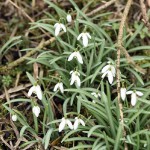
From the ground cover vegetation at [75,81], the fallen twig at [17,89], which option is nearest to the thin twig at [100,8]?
the ground cover vegetation at [75,81]

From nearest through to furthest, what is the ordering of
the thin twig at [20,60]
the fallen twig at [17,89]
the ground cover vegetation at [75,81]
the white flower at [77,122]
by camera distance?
1. the white flower at [77,122]
2. the ground cover vegetation at [75,81]
3. the fallen twig at [17,89]
4. the thin twig at [20,60]

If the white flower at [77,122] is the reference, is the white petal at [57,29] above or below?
Answer: above

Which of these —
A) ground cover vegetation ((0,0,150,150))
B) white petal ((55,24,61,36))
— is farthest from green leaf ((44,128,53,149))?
white petal ((55,24,61,36))

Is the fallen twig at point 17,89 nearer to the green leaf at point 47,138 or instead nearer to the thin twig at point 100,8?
the green leaf at point 47,138

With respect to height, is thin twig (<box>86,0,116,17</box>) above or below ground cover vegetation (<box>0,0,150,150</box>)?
above

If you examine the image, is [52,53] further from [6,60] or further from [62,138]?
[62,138]

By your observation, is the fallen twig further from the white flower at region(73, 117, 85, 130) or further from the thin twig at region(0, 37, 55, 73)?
the white flower at region(73, 117, 85, 130)

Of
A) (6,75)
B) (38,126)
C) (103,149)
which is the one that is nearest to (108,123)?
(103,149)

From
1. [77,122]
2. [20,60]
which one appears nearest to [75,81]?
[77,122]

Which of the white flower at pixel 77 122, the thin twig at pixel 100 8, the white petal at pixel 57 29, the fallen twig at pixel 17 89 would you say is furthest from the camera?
the thin twig at pixel 100 8

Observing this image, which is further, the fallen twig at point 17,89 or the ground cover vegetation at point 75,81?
the fallen twig at point 17,89
